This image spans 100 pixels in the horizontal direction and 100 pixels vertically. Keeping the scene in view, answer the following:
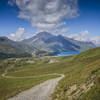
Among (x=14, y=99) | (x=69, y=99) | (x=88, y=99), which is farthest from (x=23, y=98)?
(x=88, y=99)

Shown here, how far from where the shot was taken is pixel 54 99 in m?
22.8

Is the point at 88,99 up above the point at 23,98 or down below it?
above

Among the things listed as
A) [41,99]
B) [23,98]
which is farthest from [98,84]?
[23,98]

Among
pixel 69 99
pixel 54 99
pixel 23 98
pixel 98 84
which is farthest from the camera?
pixel 23 98

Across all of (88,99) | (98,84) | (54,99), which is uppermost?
(98,84)

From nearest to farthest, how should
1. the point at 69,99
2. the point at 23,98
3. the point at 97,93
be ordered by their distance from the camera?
the point at 97,93, the point at 69,99, the point at 23,98

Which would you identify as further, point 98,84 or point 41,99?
point 41,99

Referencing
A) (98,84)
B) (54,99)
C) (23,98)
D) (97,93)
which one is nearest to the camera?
(97,93)

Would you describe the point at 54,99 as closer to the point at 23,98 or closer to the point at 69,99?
the point at 69,99

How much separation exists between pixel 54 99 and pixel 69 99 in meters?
4.48

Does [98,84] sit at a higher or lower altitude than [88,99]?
higher

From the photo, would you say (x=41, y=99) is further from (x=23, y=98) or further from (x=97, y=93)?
(x=97, y=93)

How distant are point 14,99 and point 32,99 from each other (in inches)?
168

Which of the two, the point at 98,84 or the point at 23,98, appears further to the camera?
the point at 23,98
